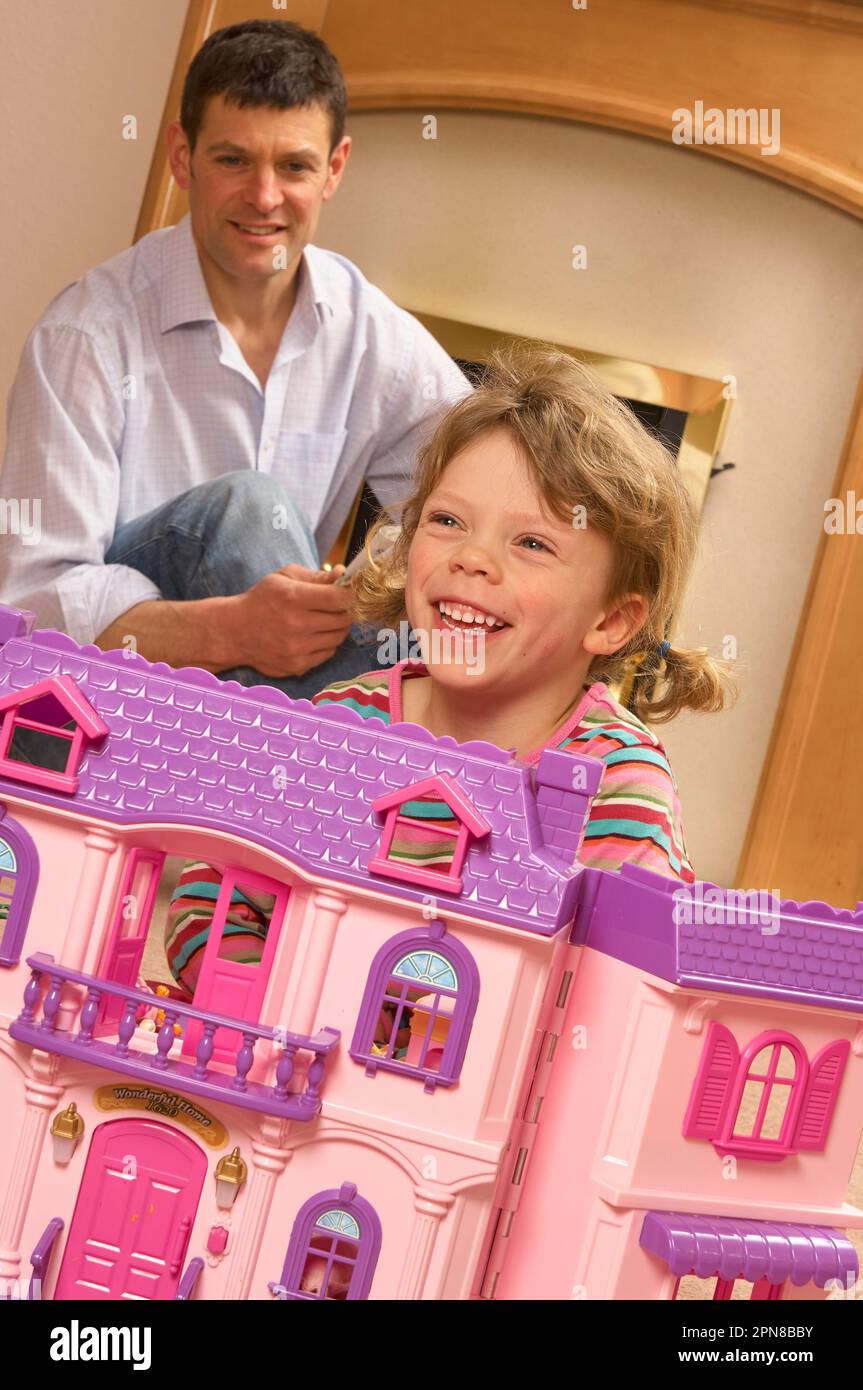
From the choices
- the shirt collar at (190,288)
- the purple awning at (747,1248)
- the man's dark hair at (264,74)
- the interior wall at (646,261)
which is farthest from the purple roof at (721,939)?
the interior wall at (646,261)

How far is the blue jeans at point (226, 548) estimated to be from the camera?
1737 mm

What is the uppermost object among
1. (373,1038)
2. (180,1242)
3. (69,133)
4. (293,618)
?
(69,133)

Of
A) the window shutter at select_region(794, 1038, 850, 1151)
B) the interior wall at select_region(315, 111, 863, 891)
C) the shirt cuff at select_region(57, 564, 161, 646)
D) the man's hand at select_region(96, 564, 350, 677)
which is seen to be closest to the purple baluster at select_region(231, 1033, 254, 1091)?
the window shutter at select_region(794, 1038, 850, 1151)

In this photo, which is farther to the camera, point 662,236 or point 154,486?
point 662,236

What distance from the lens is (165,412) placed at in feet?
5.93

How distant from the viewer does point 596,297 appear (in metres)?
2.30

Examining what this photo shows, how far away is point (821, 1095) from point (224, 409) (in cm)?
139

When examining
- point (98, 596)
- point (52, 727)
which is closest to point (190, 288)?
point (98, 596)

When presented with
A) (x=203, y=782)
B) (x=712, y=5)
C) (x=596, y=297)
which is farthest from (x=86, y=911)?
(x=712, y=5)

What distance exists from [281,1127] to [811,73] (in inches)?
83.2

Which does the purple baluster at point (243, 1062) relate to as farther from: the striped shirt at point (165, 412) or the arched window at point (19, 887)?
the striped shirt at point (165, 412)

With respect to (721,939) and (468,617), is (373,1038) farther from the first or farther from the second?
(468,617)

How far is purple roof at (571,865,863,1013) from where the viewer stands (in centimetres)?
59
